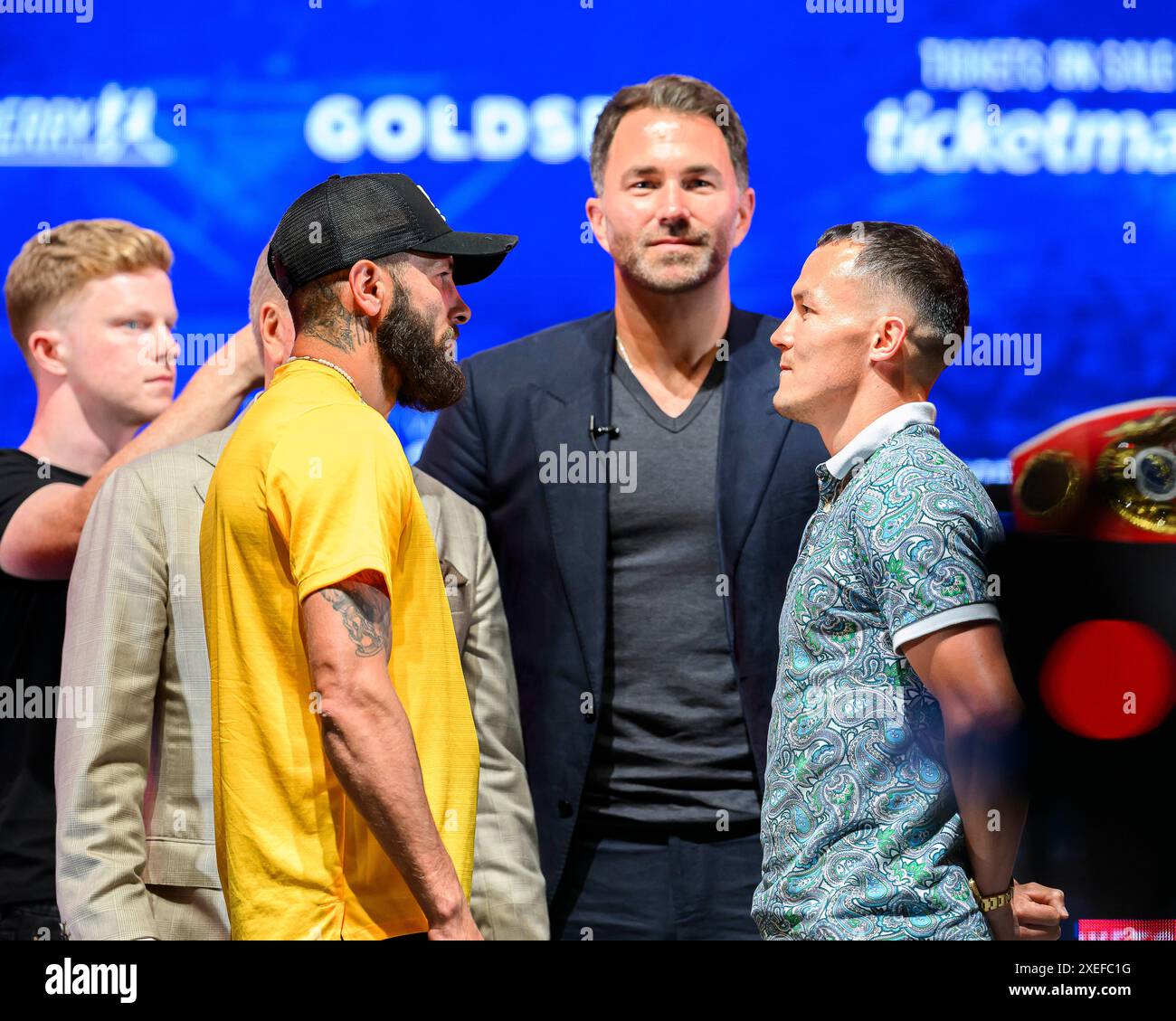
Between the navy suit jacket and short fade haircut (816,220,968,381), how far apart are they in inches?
28.0

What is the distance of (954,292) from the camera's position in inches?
92.0

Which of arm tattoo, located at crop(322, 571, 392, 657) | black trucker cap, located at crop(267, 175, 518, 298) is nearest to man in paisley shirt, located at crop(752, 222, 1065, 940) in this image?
arm tattoo, located at crop(322, 571, 392, 657)

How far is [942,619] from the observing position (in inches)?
76.5

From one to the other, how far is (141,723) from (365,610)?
2.22 ft

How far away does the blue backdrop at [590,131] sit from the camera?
3.39 metres

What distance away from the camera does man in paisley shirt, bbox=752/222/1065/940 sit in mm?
1959

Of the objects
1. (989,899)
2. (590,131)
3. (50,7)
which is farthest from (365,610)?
(50,7)

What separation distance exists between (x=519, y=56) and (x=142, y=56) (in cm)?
90

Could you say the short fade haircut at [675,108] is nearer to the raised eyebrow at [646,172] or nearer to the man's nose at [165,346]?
the raised eyebrow at [646,172]

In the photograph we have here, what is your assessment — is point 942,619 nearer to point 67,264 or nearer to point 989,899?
point 989,899

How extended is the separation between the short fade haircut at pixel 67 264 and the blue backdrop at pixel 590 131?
0.51ft
